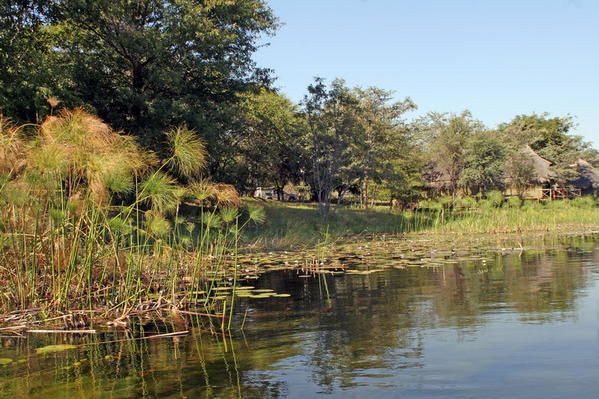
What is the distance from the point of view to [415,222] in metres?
23.7

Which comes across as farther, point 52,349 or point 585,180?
point 585,180

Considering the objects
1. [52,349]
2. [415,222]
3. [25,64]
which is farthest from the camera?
[415,222]

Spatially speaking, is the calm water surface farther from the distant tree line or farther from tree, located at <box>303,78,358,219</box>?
tree, located at <box>303,78,358,219</box>

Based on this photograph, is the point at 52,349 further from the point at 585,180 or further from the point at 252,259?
the point at 585,180

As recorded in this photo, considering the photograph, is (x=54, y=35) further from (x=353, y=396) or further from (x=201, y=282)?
(x=353, y=396)

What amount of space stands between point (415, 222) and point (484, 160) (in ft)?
62.0

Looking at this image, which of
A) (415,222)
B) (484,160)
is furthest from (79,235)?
(484,160)

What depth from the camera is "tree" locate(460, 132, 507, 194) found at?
40.5m

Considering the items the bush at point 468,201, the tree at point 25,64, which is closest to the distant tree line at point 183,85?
the tree at point 25,64

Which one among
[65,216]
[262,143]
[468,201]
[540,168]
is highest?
[540,168]

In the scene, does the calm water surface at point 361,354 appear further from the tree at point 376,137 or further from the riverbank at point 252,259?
the tree at point 376,137

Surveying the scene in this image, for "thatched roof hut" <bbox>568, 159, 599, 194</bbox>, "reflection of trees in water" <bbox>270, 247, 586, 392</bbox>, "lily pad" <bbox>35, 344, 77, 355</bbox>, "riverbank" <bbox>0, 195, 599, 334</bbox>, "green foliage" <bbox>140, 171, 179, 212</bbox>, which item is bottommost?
"lily pad" <bbox>35, 344, 77, 355</bbox>

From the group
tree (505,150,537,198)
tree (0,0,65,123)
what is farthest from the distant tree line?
tree (505,150,537,198)

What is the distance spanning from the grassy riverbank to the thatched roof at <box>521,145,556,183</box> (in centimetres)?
1087
